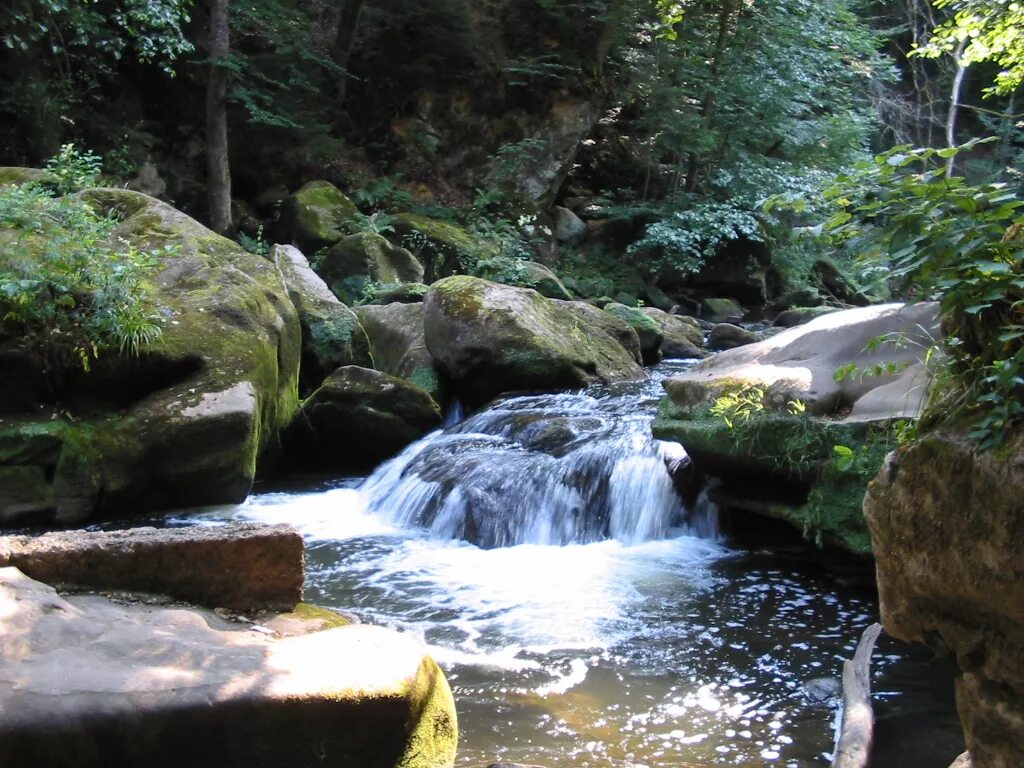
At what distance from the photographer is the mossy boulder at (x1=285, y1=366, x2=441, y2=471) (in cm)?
941

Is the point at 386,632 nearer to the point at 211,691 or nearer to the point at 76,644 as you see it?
the point at 211,691

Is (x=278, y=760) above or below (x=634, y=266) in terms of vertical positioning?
below

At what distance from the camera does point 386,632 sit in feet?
10.8

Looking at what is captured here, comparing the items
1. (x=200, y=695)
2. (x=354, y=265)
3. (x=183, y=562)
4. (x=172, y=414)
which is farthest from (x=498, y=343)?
(x=200, y=695)

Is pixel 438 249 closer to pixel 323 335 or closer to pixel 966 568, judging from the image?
pixel 323 335

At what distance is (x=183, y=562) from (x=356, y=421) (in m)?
5.79

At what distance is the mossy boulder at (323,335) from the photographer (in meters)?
10.9

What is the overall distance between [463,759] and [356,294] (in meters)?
10.6

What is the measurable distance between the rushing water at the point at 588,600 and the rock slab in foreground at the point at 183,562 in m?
1.08

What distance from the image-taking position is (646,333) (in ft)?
44.2

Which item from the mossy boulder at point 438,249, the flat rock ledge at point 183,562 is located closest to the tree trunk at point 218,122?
the mossy boulder at point 438,249

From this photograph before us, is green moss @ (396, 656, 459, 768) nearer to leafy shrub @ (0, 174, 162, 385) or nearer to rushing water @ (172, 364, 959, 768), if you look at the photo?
Answer: rushing water @ (172, 364, 959, 768)

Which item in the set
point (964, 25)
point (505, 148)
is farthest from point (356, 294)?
point (964, 25)

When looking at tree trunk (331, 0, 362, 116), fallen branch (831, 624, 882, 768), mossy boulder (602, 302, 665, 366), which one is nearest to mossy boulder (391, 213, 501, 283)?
mossy boulder (602, 302, 665, 366)
